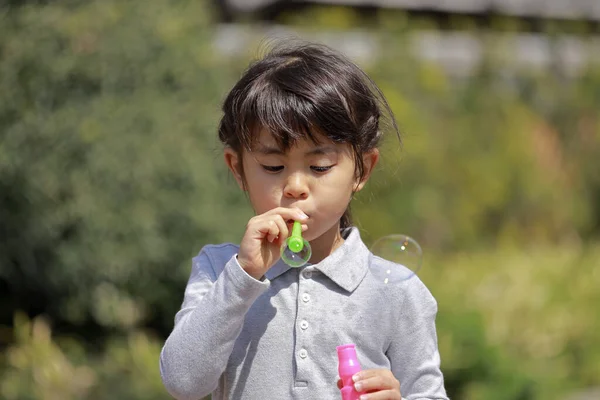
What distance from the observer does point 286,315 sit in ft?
6.05

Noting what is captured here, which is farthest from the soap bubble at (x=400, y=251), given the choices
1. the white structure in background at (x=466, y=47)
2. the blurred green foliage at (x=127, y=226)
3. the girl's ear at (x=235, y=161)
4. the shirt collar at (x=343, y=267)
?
the white structure in background at (x=466, y=47)

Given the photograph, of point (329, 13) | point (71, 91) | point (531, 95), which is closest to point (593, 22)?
point (531, 95)

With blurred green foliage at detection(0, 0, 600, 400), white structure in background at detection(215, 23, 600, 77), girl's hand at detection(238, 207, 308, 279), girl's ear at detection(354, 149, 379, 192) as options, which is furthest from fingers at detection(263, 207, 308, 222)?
white structure in background at detection(215, 23, 600, 77)

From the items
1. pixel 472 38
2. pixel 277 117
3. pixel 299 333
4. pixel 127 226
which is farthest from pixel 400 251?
pixel 472 38

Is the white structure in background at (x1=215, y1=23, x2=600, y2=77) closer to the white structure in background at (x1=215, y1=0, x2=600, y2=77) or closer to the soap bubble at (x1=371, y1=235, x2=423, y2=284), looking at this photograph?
the white structure in background at (x1=215, y1=0, x2=600, y2=77)

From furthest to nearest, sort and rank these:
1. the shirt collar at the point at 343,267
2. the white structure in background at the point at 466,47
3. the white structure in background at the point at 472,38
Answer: the white structure in background at the point at 472,38
the white structure in background at the point at 466,47
the shirt collar at the point at 343,267

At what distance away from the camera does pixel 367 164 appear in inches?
77.0

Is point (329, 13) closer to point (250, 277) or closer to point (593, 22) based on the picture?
point (593, 22)

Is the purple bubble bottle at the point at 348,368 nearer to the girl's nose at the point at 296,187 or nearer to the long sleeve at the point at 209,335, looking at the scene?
the long sleeve at the point at 209,335

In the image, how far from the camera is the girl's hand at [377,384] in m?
1.64

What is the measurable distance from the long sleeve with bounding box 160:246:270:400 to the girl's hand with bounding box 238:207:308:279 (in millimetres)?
23

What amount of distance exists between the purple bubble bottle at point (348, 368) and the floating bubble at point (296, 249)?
185mm

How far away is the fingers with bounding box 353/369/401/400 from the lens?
5.40 ft

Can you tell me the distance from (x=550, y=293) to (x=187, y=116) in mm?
2578
